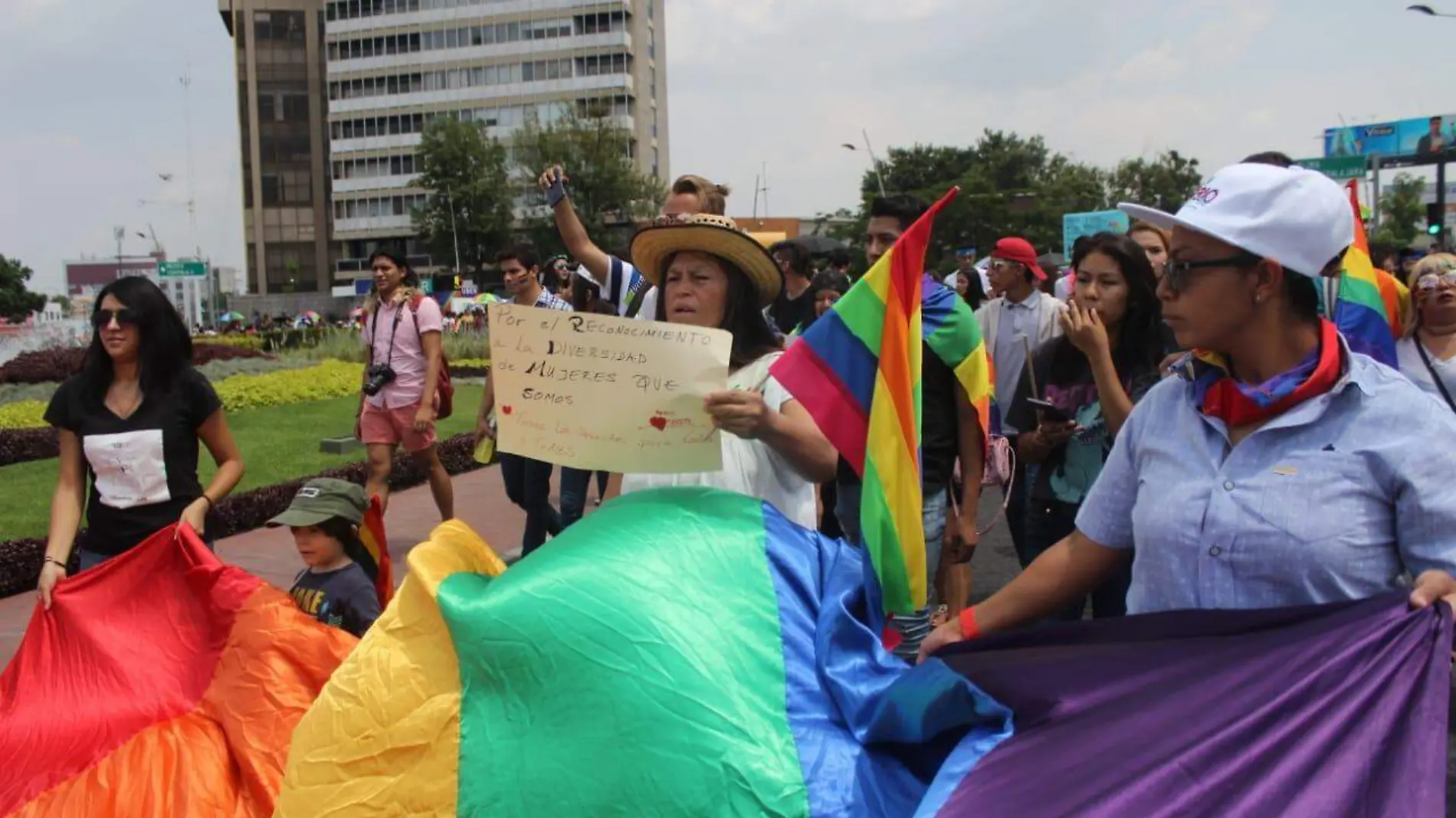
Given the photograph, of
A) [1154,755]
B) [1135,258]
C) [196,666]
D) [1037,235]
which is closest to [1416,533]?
[1154,755]

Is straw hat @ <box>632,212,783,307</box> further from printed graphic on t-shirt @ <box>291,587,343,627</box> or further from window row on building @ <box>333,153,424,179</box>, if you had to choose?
window row on building @ <box>333,153,424,179</box>

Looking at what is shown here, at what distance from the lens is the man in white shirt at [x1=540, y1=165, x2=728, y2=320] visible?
5016 millimetres

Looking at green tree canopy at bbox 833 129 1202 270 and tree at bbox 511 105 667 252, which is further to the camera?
tree at bbox 511 105 667 252

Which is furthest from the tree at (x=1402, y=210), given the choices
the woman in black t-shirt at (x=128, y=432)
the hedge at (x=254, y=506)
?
the woman in black t-shirt at (x=128, y=432)

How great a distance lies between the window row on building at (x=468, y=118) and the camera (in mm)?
76625

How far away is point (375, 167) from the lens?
8288 centimetres

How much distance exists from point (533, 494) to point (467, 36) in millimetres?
78864

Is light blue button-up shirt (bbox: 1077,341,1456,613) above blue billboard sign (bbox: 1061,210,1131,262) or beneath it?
beneath

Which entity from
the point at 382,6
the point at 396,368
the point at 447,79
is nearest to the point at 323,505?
the point at 396,368

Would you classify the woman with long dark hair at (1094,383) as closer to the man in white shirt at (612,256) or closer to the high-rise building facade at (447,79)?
the man in white shirt at (612,256)

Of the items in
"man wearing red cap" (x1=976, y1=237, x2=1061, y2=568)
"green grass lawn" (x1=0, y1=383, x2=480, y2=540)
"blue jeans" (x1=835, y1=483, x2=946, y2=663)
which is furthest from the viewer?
"green grass lawn" (x1=0, y1=383, x2=480, y2=540)

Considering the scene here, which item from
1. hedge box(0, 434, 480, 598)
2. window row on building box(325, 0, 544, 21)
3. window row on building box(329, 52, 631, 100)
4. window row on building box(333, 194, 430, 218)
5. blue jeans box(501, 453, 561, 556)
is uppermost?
window row on building box(325, 0, 544, 21)

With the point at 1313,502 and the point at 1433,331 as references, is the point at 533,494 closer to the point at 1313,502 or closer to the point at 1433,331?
the point at 1433,331

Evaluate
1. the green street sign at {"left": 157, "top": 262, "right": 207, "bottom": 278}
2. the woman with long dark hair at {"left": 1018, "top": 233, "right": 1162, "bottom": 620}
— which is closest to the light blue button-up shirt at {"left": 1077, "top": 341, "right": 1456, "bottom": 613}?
the woman with long dark hair at {"left": 1018, "top": 233, "right": 1162, "bottom": 620}
